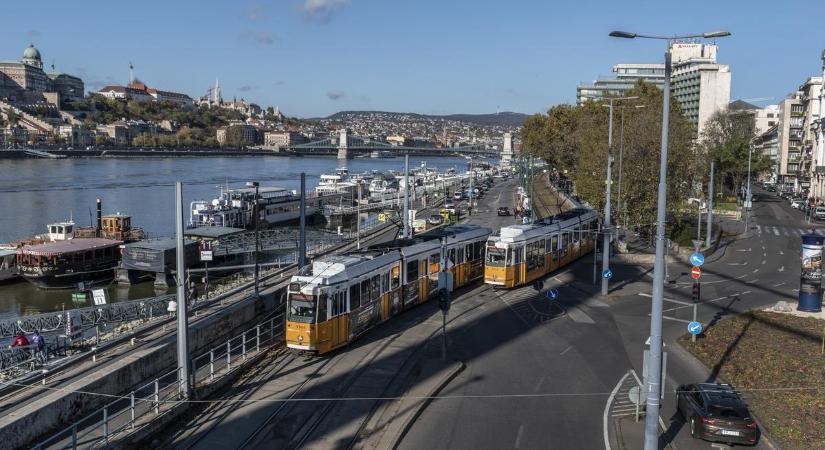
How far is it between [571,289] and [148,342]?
51.4 ft

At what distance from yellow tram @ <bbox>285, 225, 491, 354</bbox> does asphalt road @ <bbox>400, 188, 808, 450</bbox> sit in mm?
2270

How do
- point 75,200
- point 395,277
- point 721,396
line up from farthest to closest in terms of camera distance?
point 75,200, point 395,277, point 721,396

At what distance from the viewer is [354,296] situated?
1812cm

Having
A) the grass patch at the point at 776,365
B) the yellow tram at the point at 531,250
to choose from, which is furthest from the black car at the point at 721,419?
the yellow tram at the point at 531,250

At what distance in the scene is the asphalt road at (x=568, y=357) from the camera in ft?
43.0

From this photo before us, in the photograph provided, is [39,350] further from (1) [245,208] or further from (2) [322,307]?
(1) [245,208]

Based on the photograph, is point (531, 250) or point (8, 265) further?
point (8, 265)

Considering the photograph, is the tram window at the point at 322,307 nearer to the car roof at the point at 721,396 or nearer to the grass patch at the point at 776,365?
the car roof at the point at 721,396

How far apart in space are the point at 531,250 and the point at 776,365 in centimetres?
1112

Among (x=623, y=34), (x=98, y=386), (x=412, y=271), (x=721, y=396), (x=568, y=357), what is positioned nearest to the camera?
(x=623, y=34)

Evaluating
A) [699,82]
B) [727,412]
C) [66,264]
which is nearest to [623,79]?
[699,82]

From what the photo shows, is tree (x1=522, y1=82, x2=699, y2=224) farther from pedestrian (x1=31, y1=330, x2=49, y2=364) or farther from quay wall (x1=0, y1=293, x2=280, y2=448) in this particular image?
pedestrian (x1=31, y1=330, x2=49, y2=364)

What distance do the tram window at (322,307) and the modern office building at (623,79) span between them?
353 feet

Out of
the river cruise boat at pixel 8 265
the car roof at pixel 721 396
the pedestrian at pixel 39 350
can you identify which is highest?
the car roof at pixel 721 396
